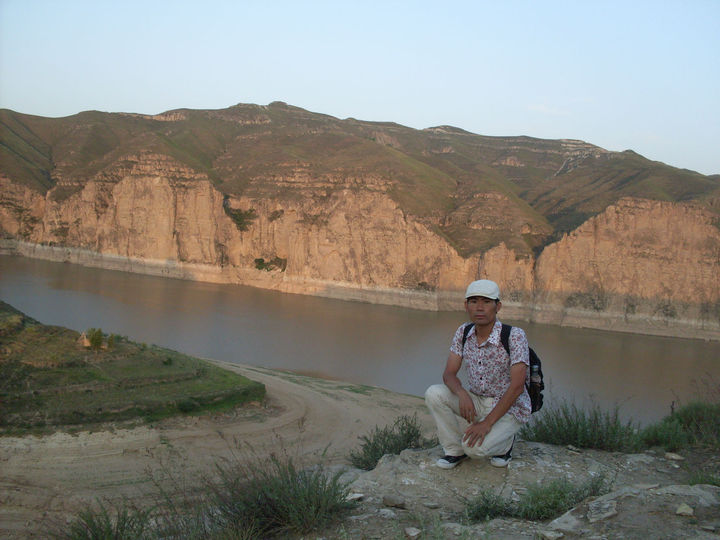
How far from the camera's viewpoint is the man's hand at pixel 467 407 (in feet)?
15.1

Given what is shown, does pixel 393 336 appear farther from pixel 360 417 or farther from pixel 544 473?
pixel 544 473

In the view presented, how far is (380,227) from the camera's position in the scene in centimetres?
5028

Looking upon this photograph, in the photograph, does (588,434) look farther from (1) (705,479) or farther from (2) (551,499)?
(2) (551,499)

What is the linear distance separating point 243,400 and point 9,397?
4975 mm

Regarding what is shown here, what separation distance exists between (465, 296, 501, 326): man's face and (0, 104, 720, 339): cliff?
41.0 m

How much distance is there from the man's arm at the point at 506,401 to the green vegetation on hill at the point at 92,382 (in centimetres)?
912

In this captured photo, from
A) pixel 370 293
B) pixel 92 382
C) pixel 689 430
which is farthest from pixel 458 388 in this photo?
pixel 370 293

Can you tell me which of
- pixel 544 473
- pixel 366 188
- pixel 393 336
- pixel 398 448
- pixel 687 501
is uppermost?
pixel 366 188

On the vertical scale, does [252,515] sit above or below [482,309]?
below

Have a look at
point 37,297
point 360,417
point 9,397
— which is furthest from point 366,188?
point 9,397

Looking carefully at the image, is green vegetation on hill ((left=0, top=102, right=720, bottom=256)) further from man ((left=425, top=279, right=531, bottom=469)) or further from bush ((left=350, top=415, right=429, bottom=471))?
man ((left=425, top=279, right=531, bottom=469))

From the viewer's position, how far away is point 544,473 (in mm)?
4777

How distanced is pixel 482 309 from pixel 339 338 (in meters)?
27.5

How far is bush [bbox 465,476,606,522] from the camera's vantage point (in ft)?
12.7
